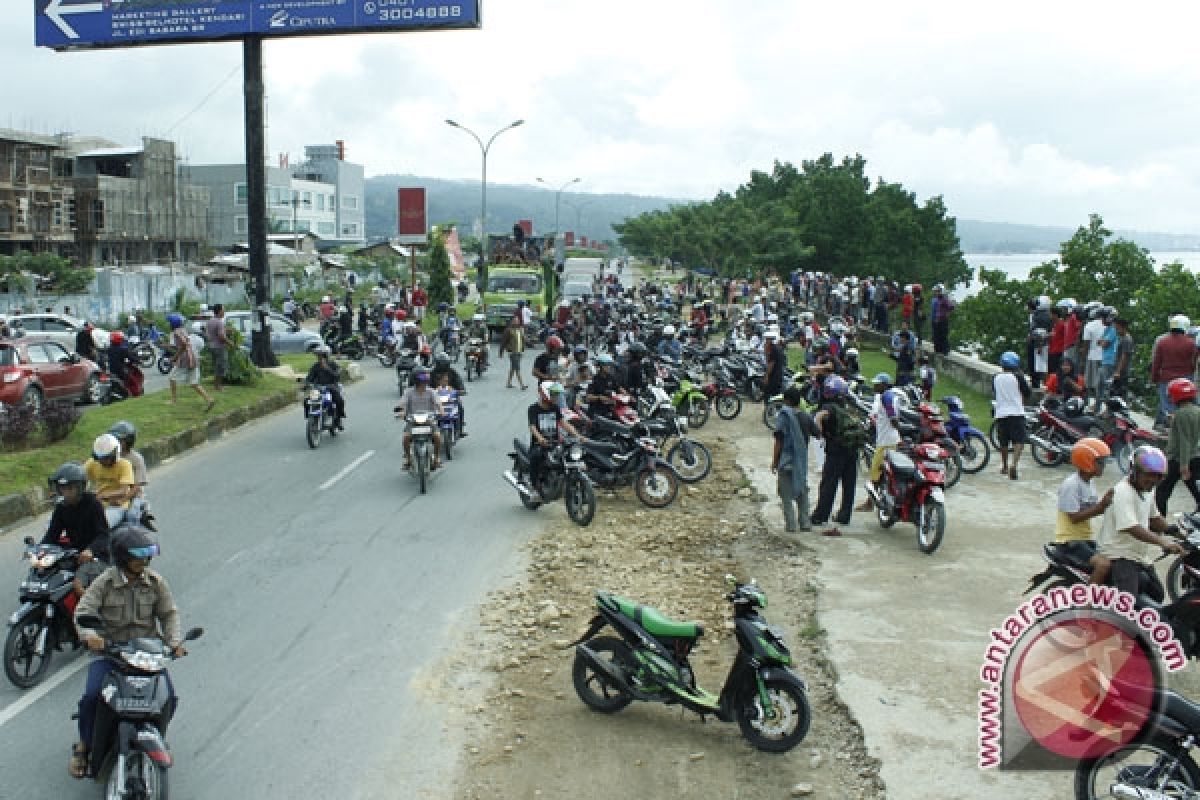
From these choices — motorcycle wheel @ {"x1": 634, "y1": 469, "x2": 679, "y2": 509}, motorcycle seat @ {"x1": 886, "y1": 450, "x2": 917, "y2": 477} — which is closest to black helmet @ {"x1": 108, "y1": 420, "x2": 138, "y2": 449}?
motorcycle wheel @ {"x1": 634, "y1": 469, "x2": 679, "y2": 509}

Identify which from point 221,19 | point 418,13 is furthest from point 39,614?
point 221,19

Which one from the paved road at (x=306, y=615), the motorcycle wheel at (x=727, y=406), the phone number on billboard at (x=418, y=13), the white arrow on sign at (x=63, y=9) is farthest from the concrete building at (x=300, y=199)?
the paved road at (x=306, y=615)

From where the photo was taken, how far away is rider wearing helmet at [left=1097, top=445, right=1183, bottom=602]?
6.88m

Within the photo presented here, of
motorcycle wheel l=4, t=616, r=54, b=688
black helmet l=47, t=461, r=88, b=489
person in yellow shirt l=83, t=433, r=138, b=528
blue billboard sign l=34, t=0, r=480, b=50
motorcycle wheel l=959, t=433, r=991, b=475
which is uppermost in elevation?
blue billboard sign l=34, t=0, r=480, b=50

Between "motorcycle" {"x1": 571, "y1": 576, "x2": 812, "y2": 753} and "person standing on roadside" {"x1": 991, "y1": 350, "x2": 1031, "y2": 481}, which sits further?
"person standing on roadside" {"x1": 991, "y1": 350, "x2": 1031, "y2": 481}

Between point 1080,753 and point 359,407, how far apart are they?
55.0 ft

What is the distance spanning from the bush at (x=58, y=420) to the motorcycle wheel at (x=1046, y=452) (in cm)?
1312

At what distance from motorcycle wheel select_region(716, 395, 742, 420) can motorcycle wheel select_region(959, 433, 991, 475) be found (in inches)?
235

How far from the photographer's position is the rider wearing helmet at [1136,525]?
22.6 ft

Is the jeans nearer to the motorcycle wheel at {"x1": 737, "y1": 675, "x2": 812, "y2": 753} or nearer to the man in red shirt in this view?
the motorcycle wheel at {"x1": 737, "y1": 675, "x2": 812, "y2": 753}

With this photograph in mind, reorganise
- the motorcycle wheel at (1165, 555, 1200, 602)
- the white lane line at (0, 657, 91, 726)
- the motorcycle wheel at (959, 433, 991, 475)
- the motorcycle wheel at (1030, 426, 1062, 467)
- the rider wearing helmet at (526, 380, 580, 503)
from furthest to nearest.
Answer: the motorcycle wheel at (1030, 426, 1062, 467) → the motorcycle wheel at (959, 433, 991, 475) → the rider wearing helmet at (526, 380, 580, 503) → the motorcycle wheel at (1165, 555, 1200, 602) → the white lane line at (0, 657, 91, 726)

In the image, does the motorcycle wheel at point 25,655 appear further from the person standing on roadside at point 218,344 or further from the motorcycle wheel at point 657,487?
the person standing on roadside at point 218,344

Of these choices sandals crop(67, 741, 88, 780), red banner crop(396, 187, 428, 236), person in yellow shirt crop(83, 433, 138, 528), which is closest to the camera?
sandals crop(67, 741, 88, 780)

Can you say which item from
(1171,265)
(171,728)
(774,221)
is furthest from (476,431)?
(774,221)
